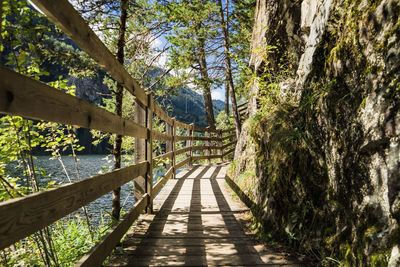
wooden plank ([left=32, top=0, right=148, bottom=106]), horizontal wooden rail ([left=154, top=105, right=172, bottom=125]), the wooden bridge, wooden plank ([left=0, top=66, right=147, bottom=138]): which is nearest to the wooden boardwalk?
the wooden bridge

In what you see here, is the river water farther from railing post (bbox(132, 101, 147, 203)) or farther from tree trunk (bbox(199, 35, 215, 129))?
tree trunk (bbox(199, 35, 215, 129))

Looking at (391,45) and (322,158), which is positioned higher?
(391,45)

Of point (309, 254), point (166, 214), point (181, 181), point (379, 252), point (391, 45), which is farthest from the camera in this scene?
point (181, 181)

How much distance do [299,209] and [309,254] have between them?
0.40m

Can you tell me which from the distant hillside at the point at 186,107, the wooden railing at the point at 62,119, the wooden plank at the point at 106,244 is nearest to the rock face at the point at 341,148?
the wooden plank at the point at 106,244

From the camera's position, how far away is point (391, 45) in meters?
1.75

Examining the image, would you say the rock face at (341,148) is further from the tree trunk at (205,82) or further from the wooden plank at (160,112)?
the tree trunk at (205,82)

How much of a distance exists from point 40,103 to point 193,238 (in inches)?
92.0

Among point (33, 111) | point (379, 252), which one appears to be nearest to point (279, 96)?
point (379, 252)

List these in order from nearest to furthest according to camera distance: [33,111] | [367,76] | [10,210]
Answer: [10,210]
[33,111]
[367,76]

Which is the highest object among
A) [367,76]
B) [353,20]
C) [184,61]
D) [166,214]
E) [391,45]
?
[184,61]

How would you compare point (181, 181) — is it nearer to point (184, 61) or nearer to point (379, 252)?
point (184, 61)

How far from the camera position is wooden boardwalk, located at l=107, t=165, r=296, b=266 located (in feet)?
7.88

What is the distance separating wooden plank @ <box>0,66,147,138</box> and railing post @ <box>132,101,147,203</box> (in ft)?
5.10
